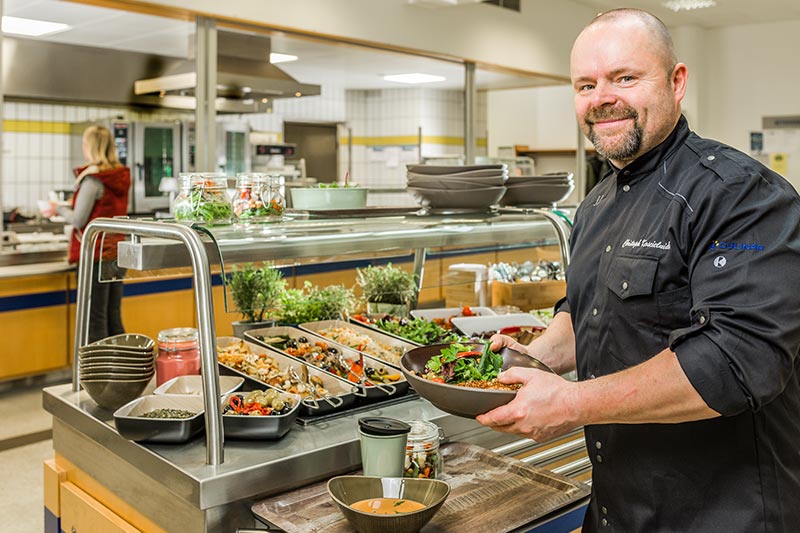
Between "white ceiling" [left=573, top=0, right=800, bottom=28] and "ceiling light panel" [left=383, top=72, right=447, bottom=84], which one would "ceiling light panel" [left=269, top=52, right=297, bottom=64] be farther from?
"white ceiling" [left=573, top=0, right=800, bottom=28]

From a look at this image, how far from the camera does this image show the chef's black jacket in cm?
131

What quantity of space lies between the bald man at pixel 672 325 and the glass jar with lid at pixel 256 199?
37.3 inches

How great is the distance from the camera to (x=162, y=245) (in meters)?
1.88

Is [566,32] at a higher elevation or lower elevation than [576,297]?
higher

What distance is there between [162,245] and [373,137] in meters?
5.62

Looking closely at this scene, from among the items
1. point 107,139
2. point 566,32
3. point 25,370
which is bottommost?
point 25,370

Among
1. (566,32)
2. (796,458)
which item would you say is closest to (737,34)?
(566,32)

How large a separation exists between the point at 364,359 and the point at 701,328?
4.30ft

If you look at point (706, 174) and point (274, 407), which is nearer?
point (706, 174)

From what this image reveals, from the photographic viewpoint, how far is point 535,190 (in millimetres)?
3158

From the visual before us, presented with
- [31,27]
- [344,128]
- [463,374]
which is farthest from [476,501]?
[31,27]

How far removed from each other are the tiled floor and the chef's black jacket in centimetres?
273

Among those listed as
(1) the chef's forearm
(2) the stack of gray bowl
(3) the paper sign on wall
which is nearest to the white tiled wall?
(3) the paper sign on wall

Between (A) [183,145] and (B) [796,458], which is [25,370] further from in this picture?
(B) [796,458]
